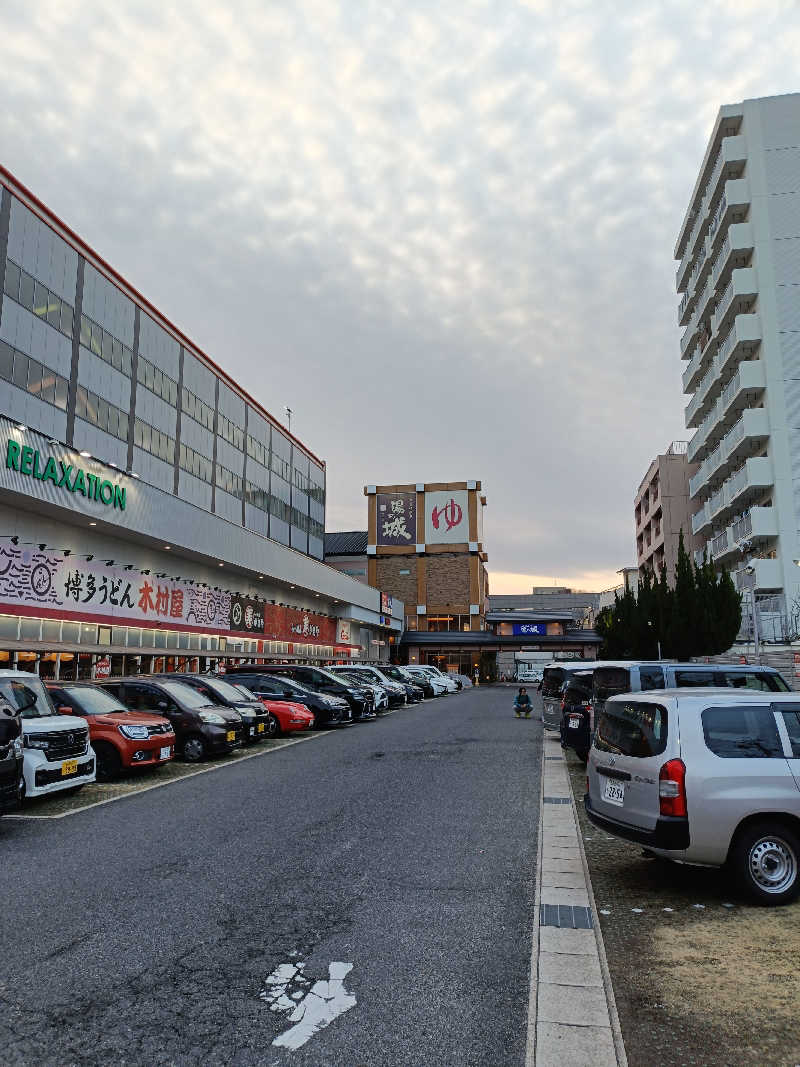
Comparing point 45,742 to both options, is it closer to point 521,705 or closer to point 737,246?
point 521,705

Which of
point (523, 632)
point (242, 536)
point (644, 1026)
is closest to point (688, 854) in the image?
point (644, 1026)

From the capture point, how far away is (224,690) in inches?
688

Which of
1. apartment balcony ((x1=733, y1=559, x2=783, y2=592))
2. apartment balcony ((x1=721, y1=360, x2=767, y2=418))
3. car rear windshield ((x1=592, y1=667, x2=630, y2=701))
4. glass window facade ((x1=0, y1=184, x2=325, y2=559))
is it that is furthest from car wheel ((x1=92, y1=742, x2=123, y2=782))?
apartment balcony ((x1=721, y1=360, x2=767, y2=418))

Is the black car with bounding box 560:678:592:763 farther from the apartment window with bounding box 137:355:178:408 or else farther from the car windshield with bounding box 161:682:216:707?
the apartment window with bounding box 137:355:178:408

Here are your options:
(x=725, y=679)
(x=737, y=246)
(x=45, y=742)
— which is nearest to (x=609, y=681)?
(x=725, y=679)

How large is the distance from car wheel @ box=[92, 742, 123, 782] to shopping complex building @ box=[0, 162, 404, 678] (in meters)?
8.24

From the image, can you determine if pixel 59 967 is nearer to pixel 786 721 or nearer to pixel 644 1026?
pixel 644 1026

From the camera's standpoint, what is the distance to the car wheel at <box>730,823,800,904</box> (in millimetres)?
5836

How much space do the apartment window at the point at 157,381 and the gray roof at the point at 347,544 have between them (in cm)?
5955

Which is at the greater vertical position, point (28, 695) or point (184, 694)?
point (28, 695)

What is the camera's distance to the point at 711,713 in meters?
6.20

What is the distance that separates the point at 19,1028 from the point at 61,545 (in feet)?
67.1

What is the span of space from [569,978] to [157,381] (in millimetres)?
35431

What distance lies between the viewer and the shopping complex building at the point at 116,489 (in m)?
20.8
